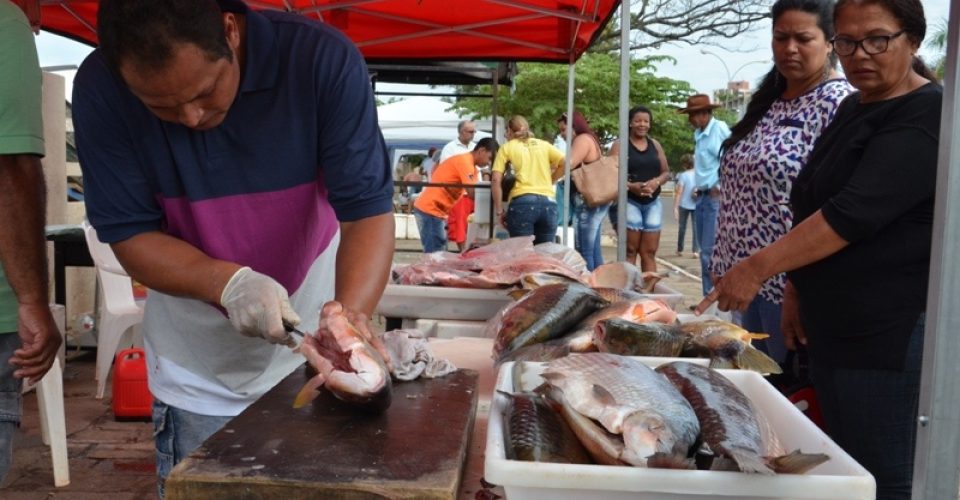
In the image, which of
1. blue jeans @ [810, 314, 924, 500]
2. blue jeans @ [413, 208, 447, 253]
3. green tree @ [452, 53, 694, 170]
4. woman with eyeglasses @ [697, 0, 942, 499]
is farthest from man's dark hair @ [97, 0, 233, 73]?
green tree @ [452, 53, 694, 170]

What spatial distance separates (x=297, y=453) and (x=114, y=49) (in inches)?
37.1

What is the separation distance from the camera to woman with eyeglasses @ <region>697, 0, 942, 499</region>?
2.24 metres

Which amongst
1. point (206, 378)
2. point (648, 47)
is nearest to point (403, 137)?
point (648, 47)

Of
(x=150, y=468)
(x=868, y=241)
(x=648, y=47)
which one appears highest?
(x=648, y=47)

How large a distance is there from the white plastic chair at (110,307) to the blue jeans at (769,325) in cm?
417

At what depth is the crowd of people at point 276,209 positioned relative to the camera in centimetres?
205

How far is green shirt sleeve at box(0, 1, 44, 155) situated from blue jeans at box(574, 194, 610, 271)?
7.10 meters

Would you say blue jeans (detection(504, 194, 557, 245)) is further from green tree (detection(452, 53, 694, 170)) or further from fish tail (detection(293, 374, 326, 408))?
green tree (detection(452, 53, 694, 170))

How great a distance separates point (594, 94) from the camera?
86.5 feet

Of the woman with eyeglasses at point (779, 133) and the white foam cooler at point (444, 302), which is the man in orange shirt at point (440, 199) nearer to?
the white foam cooler at point (444, 302)

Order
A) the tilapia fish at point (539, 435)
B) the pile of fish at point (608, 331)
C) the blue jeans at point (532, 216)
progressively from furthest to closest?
the blue jeans at point (532, 216), the pile of fish at point (608, 331), the tilapia fish at point (539, 435)

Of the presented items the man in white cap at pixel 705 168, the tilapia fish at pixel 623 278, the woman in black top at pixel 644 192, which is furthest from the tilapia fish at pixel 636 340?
the woman in black top at pixel 644 192

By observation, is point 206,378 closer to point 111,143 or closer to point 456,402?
point 111,143

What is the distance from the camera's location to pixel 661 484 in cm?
122
